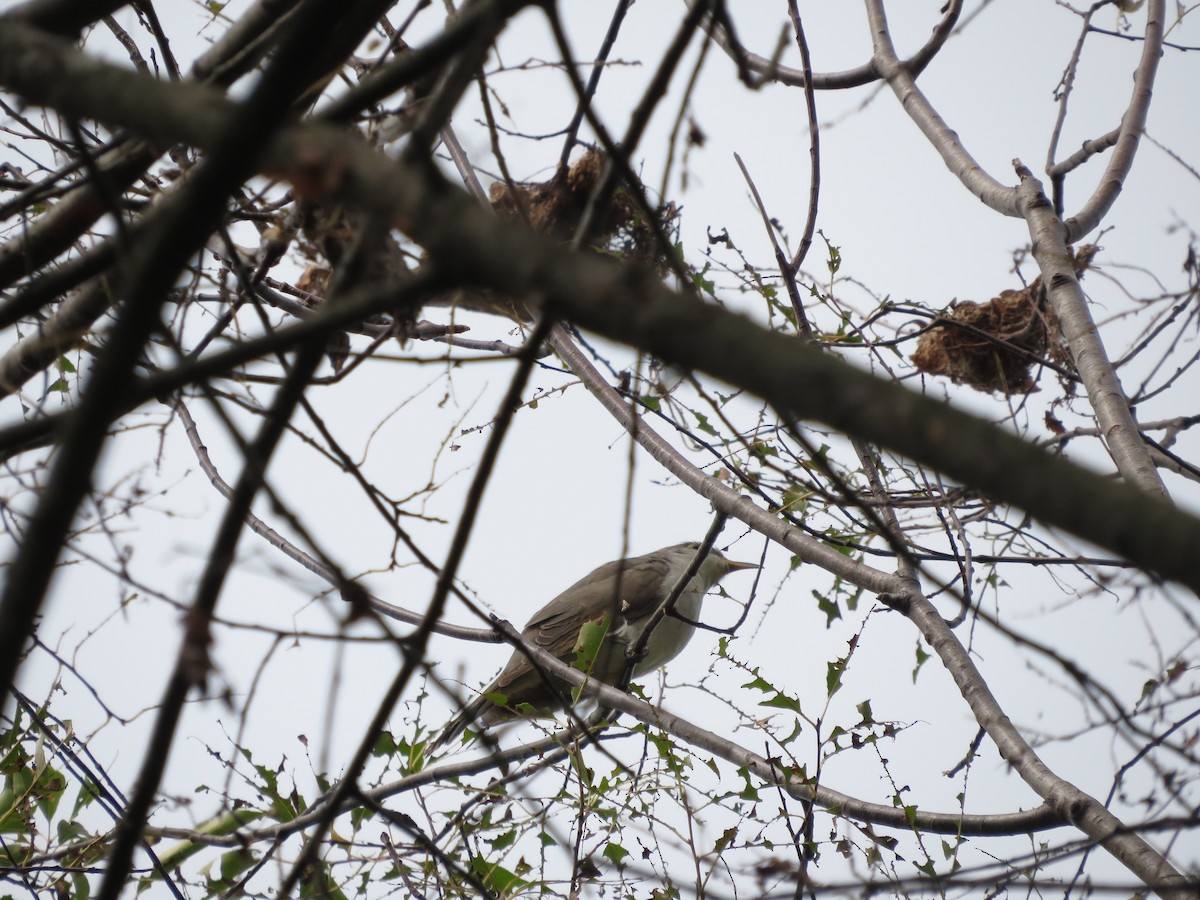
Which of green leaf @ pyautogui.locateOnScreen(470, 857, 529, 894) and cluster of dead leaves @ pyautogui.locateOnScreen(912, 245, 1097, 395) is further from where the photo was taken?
→ cluster of dead leaves @ pyautogui.locateOnScreen(912, 245, 1097, 395)

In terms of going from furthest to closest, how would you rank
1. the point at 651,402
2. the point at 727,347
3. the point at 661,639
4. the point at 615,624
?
the point at 661,639
the point at 615,624
the point at 651,402
the point at 727,347

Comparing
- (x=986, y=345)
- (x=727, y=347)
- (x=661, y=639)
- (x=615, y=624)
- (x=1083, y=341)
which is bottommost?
(x=727, y=347)

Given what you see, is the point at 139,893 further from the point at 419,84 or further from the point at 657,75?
the point at 657,75

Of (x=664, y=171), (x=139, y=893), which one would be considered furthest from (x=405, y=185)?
(x=139, y=893)

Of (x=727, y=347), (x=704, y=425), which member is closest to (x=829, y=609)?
(x=704, y=425)

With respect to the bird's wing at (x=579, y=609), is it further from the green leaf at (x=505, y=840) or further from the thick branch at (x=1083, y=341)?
the thick branch at (x=1083, y=341)

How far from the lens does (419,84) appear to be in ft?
6.15

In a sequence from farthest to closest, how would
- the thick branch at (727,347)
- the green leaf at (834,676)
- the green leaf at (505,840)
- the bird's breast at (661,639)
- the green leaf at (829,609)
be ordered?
the bird's breast at (661,639) → the green leaf at (829,609) → the green leaf at (505,840) → the green leaf at (834,676) → the thick branch at (727,347)

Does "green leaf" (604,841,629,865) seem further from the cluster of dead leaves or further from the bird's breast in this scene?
the cluster of dead leaves

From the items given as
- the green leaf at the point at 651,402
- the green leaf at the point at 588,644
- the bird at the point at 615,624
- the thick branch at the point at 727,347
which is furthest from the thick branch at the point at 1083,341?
the thick branch at the point at 727,347

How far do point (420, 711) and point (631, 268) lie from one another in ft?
10.7

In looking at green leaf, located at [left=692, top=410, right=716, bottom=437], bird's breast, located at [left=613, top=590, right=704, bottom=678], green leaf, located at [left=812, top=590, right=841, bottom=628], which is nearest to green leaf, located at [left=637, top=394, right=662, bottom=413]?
green leaf, located at [left=692, top=410, right=716, bottom=437]

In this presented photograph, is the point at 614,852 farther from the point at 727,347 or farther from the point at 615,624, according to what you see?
the point at 727,347

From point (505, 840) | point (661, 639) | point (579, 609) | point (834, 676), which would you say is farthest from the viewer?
point (579, 609)
